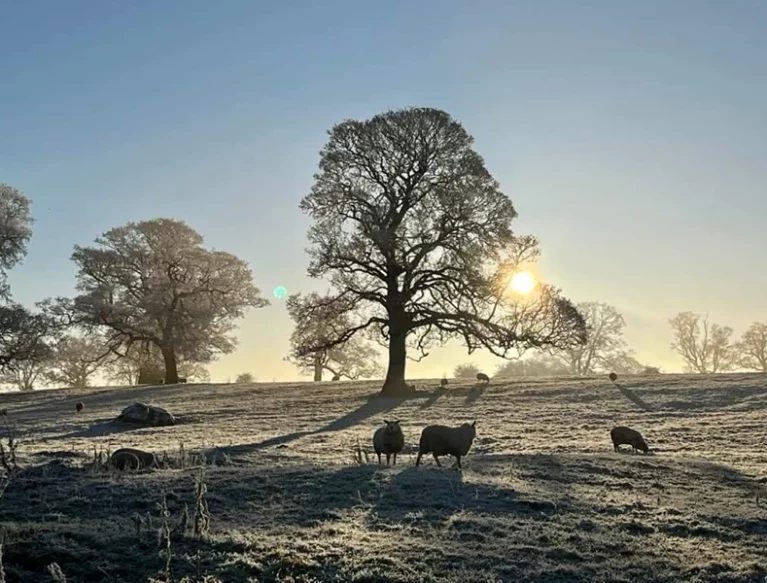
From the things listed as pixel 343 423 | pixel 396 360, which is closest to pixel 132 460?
pixel 343 423

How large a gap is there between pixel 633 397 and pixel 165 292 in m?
33.0

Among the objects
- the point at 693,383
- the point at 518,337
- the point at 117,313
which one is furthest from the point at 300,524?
the point at 117,313

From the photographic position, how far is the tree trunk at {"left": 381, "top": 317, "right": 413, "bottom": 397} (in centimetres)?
3831

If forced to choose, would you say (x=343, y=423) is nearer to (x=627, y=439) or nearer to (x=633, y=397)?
(x=627, y=439)

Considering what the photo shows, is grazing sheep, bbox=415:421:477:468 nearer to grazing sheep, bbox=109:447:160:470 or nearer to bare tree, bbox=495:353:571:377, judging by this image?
grazing sheep, bbox=109:447:160:470

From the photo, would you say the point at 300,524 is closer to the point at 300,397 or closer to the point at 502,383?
the point at 300,397

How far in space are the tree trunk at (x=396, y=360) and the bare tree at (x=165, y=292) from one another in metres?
18.3

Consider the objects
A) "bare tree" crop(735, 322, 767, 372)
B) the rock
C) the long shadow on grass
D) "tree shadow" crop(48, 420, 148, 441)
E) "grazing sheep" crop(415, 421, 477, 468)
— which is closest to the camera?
"grazing sheep" crop(415, 421, 477, 468)

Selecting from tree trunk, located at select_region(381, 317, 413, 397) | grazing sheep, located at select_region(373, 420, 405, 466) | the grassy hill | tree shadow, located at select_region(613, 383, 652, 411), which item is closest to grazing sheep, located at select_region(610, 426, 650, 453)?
the grassy hill

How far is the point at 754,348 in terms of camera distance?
83375 mm

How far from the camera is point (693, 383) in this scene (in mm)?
35688

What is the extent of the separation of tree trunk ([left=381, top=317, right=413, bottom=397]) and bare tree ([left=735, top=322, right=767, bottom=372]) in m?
60.1

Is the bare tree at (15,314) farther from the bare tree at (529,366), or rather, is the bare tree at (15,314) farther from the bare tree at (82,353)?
the bare tree at (529,366)

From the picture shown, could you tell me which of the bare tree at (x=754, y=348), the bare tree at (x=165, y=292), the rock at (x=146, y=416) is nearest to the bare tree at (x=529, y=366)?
the bare tree at (x=754, y=348)
